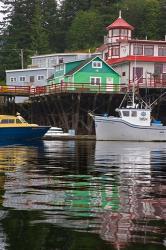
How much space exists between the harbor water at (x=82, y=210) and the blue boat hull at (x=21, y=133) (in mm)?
27289

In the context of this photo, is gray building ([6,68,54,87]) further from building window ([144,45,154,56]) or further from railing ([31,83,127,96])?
building window ([144,45,154,56])

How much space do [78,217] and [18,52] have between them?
10627cm

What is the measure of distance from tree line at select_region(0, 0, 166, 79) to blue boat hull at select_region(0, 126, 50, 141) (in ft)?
198

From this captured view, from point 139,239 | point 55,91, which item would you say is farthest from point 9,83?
point 139,239

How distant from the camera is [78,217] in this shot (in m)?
11.2

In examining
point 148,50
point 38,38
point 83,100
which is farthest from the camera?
point 38,38

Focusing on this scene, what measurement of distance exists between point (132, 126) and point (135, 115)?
1134mm

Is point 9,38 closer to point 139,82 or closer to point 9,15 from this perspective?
point 9,15

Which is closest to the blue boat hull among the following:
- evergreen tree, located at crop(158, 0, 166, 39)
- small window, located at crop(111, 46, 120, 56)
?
→ small window, located at crop(111, 46, 120, 56)

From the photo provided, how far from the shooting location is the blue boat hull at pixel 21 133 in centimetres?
4812

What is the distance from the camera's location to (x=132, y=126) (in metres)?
59.0

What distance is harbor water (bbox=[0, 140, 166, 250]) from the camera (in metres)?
9.31

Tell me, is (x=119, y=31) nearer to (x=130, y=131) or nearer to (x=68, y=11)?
(x=130, y=131)

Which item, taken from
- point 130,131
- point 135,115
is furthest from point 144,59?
point 130,131
